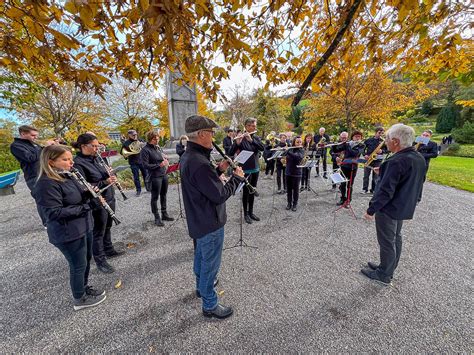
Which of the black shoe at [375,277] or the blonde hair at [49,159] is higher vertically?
the blonde hair at [49,159]

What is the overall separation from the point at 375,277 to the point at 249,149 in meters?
3.41

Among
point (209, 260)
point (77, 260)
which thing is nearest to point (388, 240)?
point (209, 260)

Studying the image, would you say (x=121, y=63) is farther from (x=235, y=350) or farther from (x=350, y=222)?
(x=350, y=222)

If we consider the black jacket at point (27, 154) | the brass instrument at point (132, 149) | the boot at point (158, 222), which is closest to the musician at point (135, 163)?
the brass instrument at point (132, 149)

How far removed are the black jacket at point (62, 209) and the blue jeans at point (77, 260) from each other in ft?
0.36

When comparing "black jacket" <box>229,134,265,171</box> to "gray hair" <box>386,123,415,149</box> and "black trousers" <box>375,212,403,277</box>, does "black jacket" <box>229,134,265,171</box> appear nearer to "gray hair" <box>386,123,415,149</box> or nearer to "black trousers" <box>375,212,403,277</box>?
"gray hair" <box>386,123,415,149</box>

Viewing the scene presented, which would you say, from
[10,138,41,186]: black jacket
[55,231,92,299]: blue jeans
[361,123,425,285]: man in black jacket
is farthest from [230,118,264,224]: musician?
[10,138,41,186]: black jacket

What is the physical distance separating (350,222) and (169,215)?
15.5ft

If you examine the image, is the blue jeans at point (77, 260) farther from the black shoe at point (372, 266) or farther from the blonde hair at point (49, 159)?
the black shoe at point (372, 266)

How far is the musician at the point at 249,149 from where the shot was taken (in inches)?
188

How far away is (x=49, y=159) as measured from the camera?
7.34ft

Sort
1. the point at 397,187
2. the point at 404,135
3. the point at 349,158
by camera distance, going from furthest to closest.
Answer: the point at 349,158, the point at 397,187, the point at 404,135

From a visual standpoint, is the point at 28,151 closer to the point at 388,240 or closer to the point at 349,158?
the point at 388,240

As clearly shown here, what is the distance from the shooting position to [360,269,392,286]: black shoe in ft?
9.77
